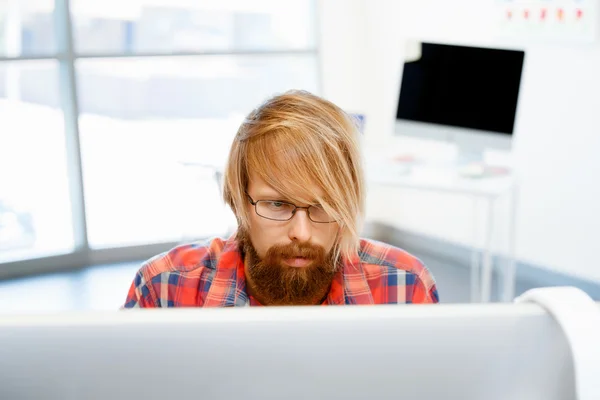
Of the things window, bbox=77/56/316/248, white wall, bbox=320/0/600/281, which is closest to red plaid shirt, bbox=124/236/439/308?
white wall, bbox=320/0/600/281

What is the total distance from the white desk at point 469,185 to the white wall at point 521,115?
45 centimetres

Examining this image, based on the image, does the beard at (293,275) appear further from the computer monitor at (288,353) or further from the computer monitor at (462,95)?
the computer monitor at (462,95)

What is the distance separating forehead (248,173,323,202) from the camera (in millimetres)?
1246

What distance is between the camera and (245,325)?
22.7 inches

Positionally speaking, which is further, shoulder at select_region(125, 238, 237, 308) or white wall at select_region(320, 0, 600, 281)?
white wall at select_region(320, 0, 600, 281)

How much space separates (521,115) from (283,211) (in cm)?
292

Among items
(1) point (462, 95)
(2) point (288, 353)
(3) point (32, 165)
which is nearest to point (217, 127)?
(3) point (32, 165)

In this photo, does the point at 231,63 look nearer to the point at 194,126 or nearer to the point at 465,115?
the point at 194,126

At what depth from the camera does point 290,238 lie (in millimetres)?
1271

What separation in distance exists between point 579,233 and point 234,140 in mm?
2795

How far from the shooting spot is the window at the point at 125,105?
4410 mm

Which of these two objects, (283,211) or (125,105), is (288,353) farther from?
(125,105)

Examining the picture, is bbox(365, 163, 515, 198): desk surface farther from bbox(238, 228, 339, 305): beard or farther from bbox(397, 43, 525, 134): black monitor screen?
bbox(238, 228, 339, 305): beard

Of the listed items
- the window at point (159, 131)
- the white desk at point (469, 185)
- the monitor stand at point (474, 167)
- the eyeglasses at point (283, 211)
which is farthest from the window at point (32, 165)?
the eyeglasses at point (283, 211)
